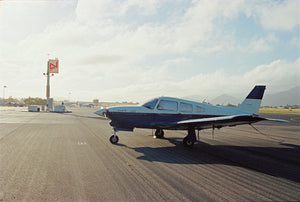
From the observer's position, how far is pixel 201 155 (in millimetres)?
8359

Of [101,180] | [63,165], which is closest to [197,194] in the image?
[101,180]

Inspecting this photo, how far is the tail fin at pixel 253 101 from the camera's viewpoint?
11.8 m

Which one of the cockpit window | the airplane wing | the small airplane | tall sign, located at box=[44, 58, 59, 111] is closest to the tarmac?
the airplane wing

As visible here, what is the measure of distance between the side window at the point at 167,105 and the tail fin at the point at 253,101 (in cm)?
430

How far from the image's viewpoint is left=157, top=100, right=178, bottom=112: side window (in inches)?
415

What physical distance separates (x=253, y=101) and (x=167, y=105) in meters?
5.49

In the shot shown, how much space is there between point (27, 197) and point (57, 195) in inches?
23.4

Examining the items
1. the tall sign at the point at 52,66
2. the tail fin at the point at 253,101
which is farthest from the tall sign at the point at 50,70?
the tail fin at the point at 253,101

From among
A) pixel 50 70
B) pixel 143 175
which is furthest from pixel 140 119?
pixel 50 70

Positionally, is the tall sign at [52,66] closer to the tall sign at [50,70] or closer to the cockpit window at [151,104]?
the tall sign at [50,70]

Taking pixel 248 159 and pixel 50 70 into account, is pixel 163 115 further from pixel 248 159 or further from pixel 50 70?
pixel 50 70

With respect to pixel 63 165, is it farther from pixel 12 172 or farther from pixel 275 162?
pixel 275 162

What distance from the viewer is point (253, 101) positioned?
468 inches

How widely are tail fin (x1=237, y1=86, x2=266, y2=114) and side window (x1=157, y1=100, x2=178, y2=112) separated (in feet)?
14.1
